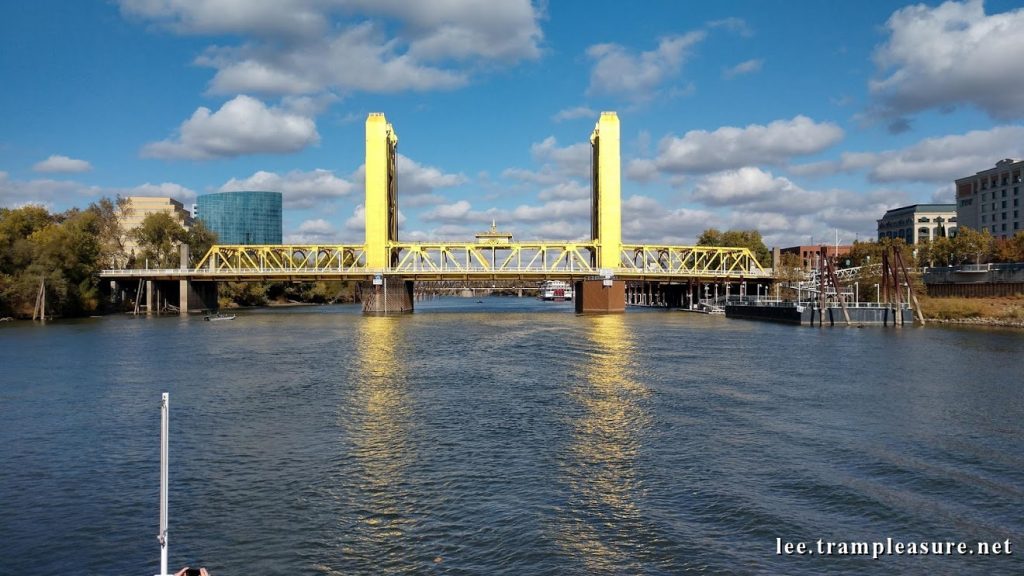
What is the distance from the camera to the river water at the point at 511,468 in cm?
1488

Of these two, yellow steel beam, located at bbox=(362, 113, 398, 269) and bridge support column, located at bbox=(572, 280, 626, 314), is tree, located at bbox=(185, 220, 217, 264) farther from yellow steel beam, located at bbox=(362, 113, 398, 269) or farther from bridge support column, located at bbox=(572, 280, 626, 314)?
bridge support column, located at bbox=(572, 280, 626, 314)

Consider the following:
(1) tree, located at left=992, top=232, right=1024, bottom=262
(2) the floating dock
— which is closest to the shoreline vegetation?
(1) tree, located at left=992, top=232, right=1024, bottom=262

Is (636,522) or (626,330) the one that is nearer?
(636,522)

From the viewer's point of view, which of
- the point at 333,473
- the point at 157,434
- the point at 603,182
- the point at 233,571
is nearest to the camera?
the point at 233,571

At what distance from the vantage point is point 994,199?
494 feet

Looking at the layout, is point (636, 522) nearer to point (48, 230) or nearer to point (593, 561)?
point (593, 561)

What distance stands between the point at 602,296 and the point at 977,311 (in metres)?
52.1

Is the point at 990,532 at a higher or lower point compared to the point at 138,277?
lower

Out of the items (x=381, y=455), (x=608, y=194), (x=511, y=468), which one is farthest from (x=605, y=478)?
(x=608, y=194)

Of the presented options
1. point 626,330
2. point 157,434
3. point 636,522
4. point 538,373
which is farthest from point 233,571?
point 626,330

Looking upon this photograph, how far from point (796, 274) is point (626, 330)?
62.3 m

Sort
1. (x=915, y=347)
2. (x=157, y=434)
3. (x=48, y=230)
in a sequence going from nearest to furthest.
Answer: (x=157, y=434), (x=915, y=347), (x=48, y=230)

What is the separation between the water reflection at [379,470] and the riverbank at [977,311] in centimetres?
7423

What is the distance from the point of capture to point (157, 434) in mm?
25422
